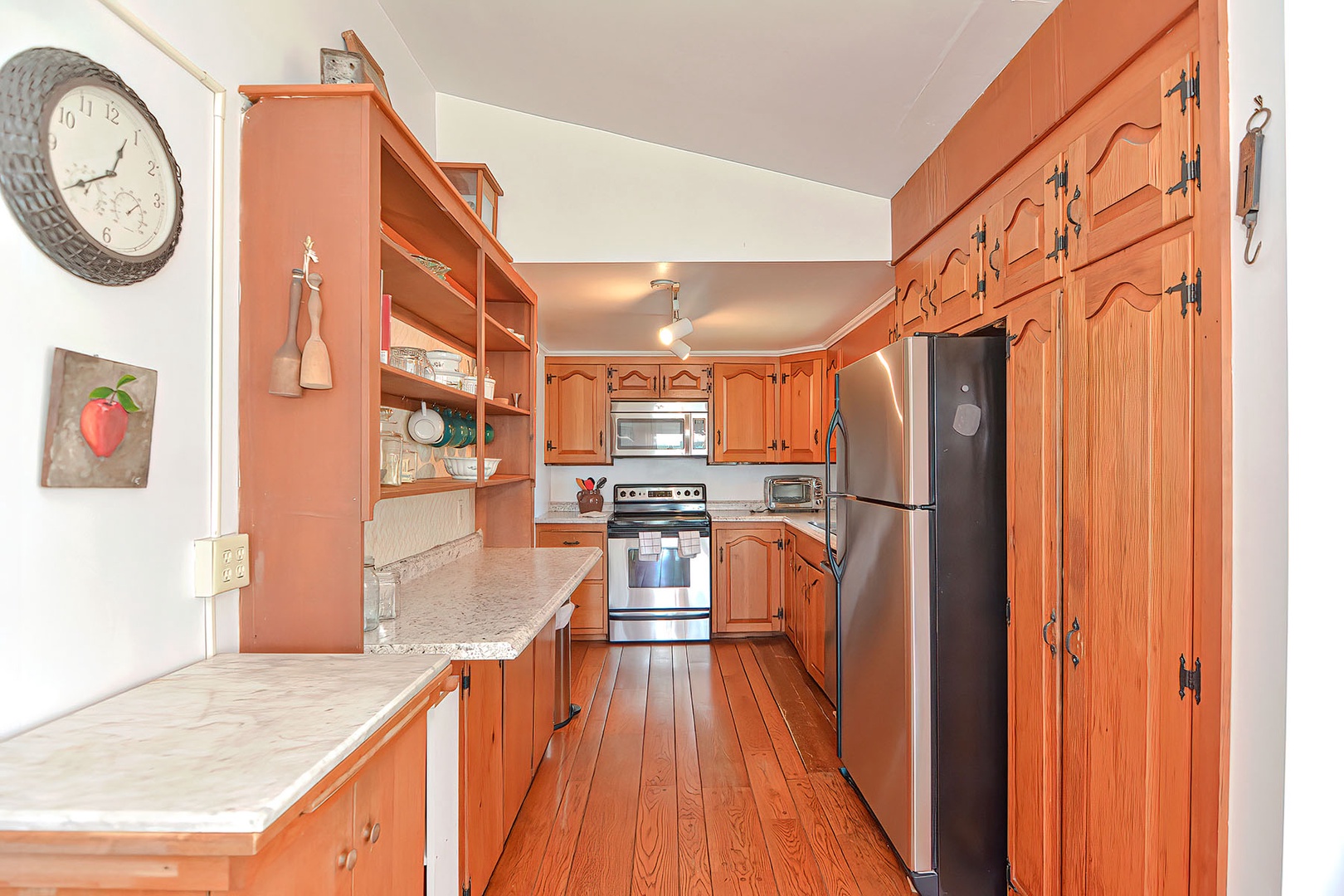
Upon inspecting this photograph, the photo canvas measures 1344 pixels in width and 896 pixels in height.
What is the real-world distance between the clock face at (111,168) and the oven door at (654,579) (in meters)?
3.61

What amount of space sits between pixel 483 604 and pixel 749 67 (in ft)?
6.13

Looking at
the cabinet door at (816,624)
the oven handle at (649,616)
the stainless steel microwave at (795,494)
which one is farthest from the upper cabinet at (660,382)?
the cabinet door at (816,624)

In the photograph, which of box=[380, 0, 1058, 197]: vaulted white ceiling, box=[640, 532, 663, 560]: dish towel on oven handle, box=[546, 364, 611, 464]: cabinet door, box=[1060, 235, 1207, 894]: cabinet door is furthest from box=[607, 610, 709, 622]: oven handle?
box=[1060, 235, 1207, 894]: cabinet door

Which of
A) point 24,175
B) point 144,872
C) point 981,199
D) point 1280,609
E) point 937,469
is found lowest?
point 144,872

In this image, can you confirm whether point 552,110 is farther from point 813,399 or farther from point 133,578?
point 813,399

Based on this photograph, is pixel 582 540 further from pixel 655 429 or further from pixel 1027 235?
pixel 1027 235

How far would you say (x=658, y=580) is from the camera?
4500mm

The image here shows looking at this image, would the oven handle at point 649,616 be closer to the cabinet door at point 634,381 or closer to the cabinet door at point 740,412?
the cabinet door at point 740,412

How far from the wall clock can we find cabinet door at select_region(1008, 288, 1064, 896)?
188cm

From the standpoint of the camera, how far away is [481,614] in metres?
1.64

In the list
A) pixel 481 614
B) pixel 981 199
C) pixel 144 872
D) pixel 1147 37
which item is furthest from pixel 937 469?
pixel 144 872

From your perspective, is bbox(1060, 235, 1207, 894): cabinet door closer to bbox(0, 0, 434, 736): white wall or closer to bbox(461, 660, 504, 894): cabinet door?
bbox(461, 660, 504, 894): cabinet door

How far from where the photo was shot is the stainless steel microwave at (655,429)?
4902 mm

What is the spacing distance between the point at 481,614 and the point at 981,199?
191 cm
